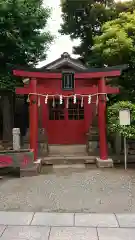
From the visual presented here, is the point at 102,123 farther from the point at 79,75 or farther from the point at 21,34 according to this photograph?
the point at 21,34

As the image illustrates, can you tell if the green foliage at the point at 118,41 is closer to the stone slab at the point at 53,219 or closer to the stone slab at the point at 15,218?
the stone slab at the point at 53,219

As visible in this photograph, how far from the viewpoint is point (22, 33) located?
11.9 m

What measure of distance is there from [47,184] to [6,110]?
8334mm

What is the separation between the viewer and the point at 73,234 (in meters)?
4.35

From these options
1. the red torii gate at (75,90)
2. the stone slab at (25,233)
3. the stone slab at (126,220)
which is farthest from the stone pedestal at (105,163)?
the stone slab at (25,233)

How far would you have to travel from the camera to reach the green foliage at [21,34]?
416 inches

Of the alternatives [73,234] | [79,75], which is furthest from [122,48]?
[73,234]

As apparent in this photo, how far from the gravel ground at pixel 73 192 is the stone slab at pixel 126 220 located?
31 centimetres

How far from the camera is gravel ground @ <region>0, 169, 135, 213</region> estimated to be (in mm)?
5824

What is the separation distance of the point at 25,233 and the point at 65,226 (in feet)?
2.53

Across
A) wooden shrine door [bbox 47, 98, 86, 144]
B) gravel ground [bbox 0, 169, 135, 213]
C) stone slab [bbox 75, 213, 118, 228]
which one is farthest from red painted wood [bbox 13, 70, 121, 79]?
stone slab [bbox 75, 213, 118, 228]

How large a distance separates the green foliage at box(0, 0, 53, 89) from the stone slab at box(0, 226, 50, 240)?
8506mm

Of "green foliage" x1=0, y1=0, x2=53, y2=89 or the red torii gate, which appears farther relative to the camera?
"green foliage" x1=0, y1=0, x2=53, y2=89

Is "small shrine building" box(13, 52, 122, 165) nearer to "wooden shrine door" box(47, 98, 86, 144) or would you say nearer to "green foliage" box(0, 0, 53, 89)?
"green foliage" box(0, 0, 53, 89)
